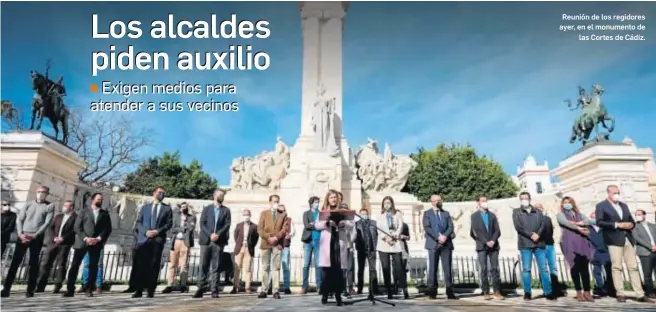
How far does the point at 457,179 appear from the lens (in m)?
34.4

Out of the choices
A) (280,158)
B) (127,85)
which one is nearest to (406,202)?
(280,158)

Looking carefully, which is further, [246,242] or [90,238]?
[246,242]

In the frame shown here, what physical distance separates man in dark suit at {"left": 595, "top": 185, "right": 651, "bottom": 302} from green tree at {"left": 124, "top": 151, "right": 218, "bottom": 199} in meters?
31.7

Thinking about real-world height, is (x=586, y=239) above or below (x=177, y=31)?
below

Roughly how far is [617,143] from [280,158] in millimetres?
12354

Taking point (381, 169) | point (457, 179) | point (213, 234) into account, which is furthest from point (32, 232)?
point (457, 179)


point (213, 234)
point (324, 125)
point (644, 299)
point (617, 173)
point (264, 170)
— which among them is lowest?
point (644, 299)

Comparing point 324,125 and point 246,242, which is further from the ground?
point 324,125

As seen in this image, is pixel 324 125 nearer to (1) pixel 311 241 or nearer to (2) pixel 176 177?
(1) pixel 311 241

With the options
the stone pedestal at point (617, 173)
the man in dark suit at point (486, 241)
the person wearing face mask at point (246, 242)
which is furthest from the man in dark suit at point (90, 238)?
the stone pedestal at point (617, 173)

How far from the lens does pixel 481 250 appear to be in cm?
707

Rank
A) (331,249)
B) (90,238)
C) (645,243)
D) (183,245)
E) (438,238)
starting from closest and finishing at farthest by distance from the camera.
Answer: (331,249)
(90,238)
(438,238)
(645,243)
(183,245)

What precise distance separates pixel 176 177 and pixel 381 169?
938 inches

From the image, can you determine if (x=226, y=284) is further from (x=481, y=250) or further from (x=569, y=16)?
(x=569, y=16)
